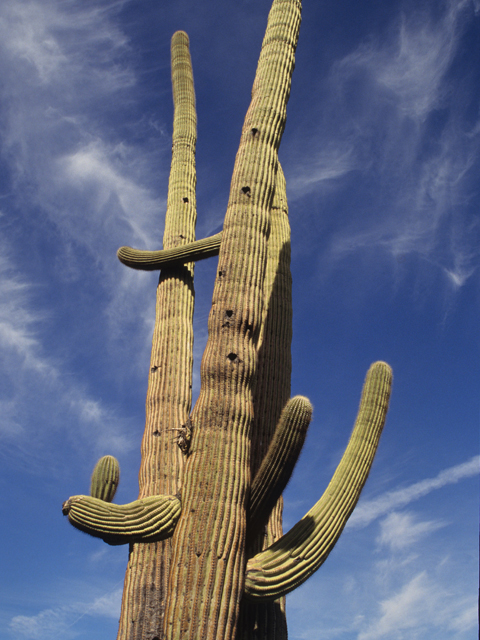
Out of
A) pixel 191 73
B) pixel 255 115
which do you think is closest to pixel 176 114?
pixel 191 73

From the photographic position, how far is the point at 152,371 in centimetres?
511

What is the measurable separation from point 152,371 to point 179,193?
196 centimetres

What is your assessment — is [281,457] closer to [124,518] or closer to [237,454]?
[237,454]

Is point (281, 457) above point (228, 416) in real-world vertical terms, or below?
below

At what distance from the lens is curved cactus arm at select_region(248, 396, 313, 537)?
324cm

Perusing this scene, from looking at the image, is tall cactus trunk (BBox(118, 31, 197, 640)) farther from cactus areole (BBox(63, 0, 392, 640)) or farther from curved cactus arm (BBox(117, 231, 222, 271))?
curved cactus arm (BBox(117, 231, 222, 271))

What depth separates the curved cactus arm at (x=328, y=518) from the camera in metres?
3.22

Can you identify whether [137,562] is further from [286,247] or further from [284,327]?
[286,247]

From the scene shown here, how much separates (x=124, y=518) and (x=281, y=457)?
2.96ft

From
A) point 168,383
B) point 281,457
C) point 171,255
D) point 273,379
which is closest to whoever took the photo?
point 281,457

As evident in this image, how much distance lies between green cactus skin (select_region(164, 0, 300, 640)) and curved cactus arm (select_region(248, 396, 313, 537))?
10 cm

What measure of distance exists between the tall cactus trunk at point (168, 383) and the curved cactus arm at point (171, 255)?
125 mm

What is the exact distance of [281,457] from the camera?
10.7 feet

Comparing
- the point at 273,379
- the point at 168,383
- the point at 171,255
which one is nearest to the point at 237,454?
the point at 273,379
